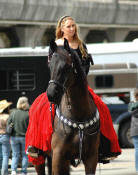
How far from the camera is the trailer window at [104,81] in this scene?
23500 mm

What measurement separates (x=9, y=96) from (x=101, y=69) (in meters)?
3.32

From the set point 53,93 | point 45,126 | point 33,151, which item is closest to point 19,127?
point 33,151

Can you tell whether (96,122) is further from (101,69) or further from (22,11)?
(22,11)

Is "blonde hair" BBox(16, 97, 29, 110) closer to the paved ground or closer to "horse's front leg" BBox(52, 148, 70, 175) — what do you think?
the paved ground

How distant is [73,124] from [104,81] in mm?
15003

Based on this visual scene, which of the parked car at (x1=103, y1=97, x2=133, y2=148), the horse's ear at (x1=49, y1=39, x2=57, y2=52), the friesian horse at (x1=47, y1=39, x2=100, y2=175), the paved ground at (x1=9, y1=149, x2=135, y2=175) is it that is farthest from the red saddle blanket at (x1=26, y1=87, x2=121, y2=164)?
the parked car at (x1=103, y1=97, x2=133, y2=148)

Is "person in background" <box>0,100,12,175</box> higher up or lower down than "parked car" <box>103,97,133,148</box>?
lower down

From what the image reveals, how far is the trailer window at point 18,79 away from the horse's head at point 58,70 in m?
13.9

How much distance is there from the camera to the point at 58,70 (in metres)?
8.09

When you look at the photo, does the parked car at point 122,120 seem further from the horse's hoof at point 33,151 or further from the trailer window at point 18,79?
the horse's hoof at point 33,151

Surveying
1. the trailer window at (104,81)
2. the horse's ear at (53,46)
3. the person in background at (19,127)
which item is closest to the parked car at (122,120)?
the trailer window at (104,81)

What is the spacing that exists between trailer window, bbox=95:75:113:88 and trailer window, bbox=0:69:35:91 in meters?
2.34

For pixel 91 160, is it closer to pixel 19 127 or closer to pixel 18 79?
pixel 19 127

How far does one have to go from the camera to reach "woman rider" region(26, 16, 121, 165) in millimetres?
8766
